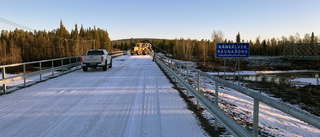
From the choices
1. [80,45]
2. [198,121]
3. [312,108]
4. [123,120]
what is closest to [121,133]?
[123,120]

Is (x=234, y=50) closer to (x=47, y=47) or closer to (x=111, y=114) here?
(x=111, y=114)

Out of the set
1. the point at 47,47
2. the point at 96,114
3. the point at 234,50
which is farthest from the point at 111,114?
the point at 47,47

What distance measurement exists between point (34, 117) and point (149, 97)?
12.7 ft

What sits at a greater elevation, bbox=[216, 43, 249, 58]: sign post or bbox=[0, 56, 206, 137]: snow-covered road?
bbox=[216, 43, 249, 58]: sign post

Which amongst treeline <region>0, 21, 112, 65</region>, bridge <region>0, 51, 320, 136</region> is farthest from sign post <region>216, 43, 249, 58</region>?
treeline <region>0, 21, 112, 65</region>

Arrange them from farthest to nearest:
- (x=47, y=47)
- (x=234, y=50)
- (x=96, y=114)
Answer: (x=47, y=47) → (x=234, y=50) → (x=96, y=114)

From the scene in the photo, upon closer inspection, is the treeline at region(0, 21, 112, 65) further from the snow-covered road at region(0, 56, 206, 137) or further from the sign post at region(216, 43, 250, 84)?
the snow-covered road at region(0, 56, 206, 137)

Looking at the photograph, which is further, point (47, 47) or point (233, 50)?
point (47, 47)

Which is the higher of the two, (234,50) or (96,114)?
(234,50)

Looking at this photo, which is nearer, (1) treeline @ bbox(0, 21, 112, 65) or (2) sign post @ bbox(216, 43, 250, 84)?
(2) sign post @ bbox(216, 43, 250, 84)

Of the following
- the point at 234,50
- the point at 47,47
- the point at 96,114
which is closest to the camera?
the point at 96,114

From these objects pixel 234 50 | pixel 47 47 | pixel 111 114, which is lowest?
pixel 111 114

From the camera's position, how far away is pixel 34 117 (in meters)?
5.81

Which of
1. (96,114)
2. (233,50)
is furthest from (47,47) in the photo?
(96,114)
